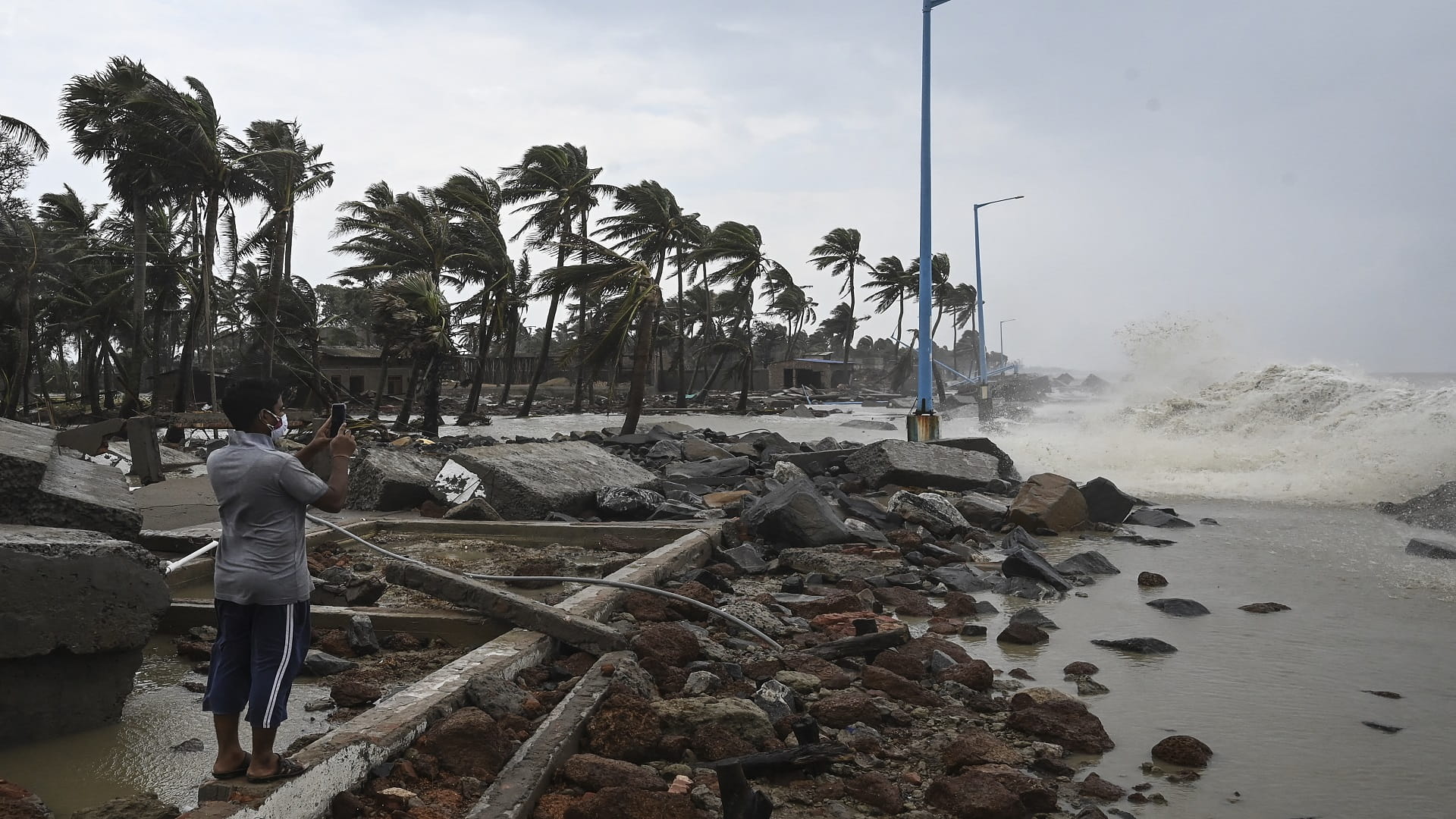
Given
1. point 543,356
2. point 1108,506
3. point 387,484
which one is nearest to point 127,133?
point 543,356

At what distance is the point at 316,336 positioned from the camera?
115 ft

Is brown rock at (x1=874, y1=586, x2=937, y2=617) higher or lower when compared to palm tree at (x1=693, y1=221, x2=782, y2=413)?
lower

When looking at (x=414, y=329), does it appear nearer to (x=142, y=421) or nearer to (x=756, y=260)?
(x=142, y=421)

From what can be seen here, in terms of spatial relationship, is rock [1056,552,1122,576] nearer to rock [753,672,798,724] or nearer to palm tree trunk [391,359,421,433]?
rock [753,672,798,724]

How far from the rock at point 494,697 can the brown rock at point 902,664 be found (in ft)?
6.40

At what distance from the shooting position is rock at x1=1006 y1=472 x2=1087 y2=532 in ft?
34.1

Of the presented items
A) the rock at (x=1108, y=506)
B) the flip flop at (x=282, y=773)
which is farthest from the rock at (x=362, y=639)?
the rock at (x=1108, y=506)

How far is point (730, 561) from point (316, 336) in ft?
103

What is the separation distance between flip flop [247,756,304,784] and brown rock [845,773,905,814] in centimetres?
194

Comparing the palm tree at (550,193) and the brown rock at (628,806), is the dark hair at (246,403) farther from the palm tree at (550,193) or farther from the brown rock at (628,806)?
the palm tree at (550,193)

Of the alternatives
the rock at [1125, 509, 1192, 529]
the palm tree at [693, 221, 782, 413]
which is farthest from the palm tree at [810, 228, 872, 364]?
the rock at [1125, 509, 1192, 529]

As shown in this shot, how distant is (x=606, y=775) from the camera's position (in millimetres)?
3396

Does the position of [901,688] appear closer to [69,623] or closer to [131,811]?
[131,811]

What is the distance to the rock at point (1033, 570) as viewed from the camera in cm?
745
